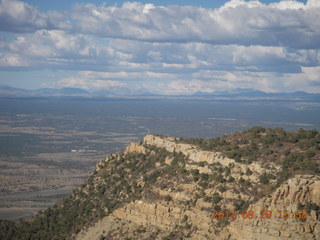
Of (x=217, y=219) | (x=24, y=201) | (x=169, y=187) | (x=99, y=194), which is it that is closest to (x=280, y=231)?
(x=217, y=219)

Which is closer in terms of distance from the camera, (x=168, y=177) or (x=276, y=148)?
(x=276, y=148)

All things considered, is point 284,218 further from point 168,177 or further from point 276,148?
point 168,177

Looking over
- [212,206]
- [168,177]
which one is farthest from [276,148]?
[168,177]

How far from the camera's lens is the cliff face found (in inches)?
1309

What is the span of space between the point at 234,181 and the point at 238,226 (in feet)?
17.9

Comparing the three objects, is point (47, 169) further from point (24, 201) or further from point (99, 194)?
point (99, 194)

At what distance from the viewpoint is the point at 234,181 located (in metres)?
39.5

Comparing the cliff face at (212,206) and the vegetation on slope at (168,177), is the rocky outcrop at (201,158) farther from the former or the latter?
the vegetation on slope at (168,177)

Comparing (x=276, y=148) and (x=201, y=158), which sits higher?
(x=276, y=148)

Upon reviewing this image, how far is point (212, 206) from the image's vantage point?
125 ft

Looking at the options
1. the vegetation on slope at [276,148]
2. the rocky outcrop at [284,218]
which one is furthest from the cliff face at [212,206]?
the vegetation on slope at [276,148]

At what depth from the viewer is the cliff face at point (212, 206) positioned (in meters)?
33.2

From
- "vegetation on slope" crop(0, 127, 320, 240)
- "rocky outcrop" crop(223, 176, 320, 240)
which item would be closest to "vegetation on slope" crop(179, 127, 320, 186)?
"vegetation on slope" crop(0, 127, 320, 240)

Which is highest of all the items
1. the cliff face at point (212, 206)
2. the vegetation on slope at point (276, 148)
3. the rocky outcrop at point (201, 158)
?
the vegetation on slope at point (276, 148)
